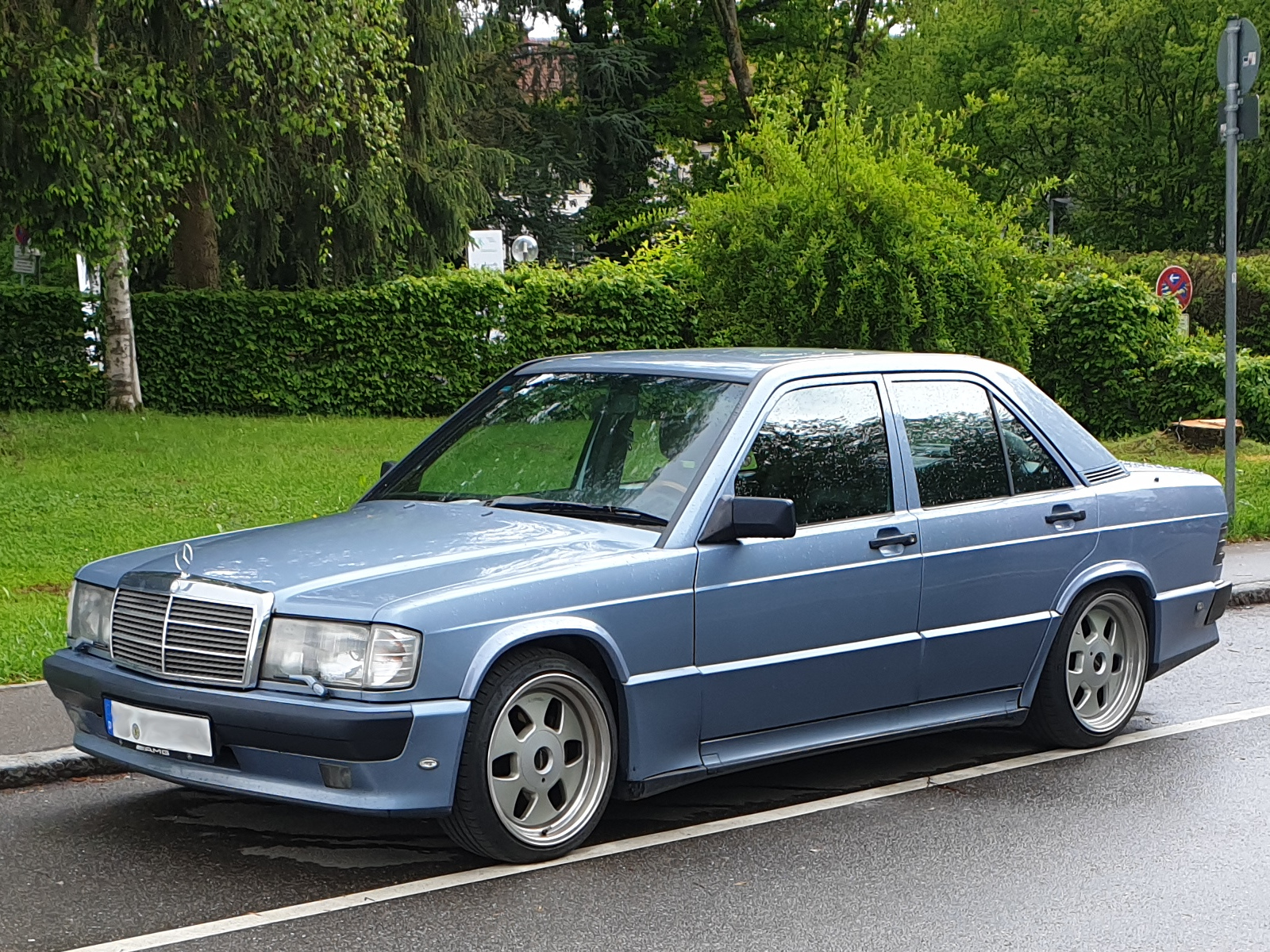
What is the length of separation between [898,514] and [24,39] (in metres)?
13.9

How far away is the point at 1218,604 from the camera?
750 cm

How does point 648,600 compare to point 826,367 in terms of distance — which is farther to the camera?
point 826,367

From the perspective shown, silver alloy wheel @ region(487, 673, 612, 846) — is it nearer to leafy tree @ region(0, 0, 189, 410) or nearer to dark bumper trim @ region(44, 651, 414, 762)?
dark bumper trim @ region(44, 651, 414, 762)

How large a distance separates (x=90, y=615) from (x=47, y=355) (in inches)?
765

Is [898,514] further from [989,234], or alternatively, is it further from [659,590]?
[989,234]

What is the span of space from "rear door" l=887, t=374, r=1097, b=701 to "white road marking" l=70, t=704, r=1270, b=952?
0.39m

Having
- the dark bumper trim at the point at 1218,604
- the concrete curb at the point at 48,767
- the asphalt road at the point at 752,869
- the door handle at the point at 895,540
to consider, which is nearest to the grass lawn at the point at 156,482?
the concrete curb at the point at 48,767

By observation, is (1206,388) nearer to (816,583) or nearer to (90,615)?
(816,583)

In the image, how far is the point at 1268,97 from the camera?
42.1 metres

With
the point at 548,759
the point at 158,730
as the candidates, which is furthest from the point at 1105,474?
the point at 158,730

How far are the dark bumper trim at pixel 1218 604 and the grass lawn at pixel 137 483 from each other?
18.0 ft

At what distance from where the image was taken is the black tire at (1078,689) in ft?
22.4

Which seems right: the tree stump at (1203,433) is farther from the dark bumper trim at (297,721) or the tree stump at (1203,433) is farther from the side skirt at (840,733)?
the dark bumper trim at (297,721)

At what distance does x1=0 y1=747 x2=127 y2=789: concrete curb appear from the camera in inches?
249
